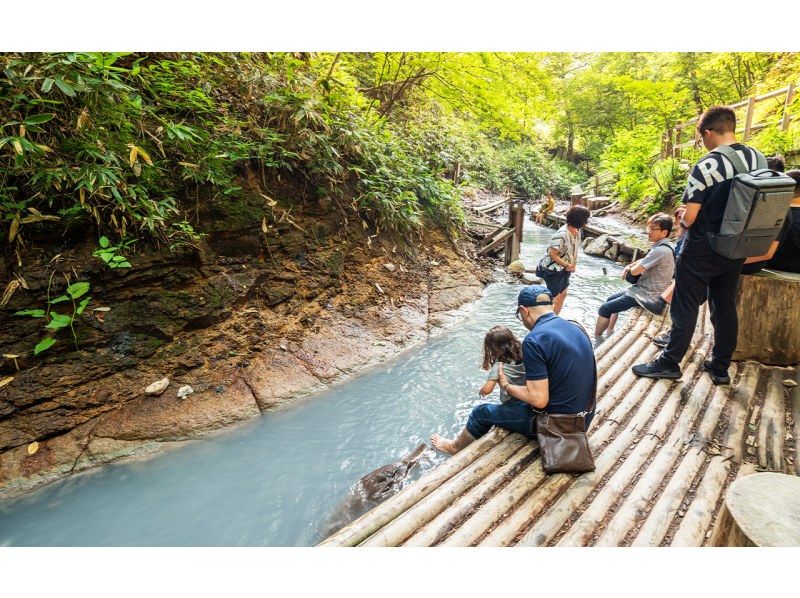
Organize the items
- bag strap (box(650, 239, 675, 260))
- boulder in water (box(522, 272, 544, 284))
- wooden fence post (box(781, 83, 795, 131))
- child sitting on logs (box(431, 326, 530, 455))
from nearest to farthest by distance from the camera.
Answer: child sitting on logs (box(431, 326, 530, 455))
bag strap (box(650, 239, 675, 260))
boulder in water (box(522, 272, 544, 284))
wooden fence post (box(781, 83, 795, 131))

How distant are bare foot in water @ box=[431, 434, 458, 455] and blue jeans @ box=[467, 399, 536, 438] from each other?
41 centimetres

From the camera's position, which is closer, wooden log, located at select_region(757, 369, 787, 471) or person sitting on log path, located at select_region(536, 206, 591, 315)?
wooden log, located at select_region(757, 369, 787, 471)

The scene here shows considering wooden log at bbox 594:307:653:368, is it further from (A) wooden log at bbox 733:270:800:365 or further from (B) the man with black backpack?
(A) wooden log at bbox 733:270:800:365

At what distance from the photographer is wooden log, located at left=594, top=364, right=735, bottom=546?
213 centimetres

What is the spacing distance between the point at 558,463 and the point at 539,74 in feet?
27.1

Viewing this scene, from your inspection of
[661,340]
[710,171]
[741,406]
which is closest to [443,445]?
[741,406]

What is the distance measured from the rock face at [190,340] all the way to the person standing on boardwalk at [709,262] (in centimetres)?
359

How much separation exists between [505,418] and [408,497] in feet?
3.23

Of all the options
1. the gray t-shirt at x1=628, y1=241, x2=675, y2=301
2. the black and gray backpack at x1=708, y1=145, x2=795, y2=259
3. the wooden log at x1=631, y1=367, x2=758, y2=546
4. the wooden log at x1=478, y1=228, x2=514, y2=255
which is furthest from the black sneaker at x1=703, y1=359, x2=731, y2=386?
the wooden log at x1=478, y1=228, x2=514, y2=255

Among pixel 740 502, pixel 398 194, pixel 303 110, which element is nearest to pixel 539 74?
pixel 398 194

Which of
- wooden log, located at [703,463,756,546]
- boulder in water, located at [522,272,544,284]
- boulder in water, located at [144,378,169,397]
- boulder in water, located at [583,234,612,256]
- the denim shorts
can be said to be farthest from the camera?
boulder in water, located at [583,234,612,256]

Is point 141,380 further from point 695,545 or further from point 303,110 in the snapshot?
point 695,545

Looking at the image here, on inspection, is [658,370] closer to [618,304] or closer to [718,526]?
[618,304]

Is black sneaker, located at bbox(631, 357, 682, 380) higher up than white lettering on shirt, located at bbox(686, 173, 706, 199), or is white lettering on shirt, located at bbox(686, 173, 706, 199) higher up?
white lettering on shirt, located at bbox(686, 173, 706, 199)
